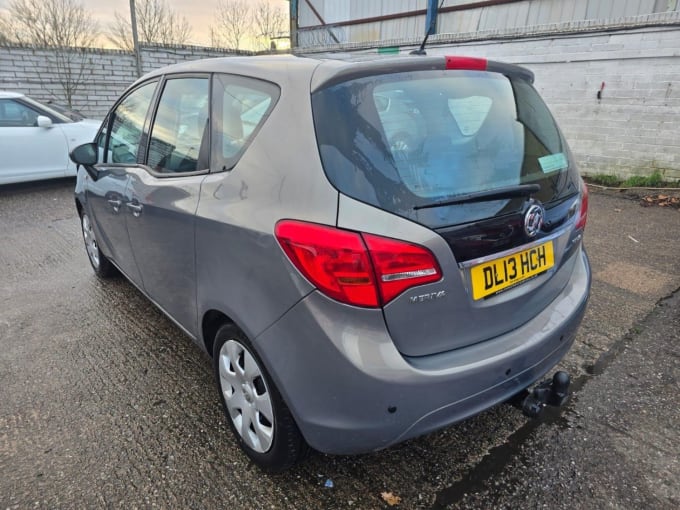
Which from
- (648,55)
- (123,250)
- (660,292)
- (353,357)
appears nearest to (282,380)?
(353,357)

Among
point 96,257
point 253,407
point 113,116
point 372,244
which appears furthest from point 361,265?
point 96,257

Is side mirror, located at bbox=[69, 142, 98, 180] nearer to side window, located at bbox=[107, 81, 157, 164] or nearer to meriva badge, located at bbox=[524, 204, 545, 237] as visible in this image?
side window, located at bbox=[107, 81, 157, 164]

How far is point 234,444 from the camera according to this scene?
2.08 meters

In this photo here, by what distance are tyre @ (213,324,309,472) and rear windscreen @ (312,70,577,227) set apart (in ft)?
2.68

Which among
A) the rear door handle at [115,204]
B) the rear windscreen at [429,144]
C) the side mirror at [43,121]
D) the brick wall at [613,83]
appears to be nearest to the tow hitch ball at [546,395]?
the rear windscreen at [429,144]

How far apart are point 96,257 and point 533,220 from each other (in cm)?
351

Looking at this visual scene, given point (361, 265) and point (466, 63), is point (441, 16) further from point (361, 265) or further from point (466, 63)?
point (361, 265)

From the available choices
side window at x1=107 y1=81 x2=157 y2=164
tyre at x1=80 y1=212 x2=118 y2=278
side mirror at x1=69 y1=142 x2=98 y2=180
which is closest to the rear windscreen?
side window at x1=107 y1=81 x2=157 y2=164

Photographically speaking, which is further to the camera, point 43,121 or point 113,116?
point 43,121

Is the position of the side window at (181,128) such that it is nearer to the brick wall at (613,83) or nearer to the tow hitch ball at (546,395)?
the tow hitch ball at (546,395)

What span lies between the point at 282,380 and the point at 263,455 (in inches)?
19.3

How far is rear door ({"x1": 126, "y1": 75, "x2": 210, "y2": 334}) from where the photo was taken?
2.05 metres

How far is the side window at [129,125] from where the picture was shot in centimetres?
269

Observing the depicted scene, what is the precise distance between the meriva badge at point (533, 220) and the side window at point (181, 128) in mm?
1323
